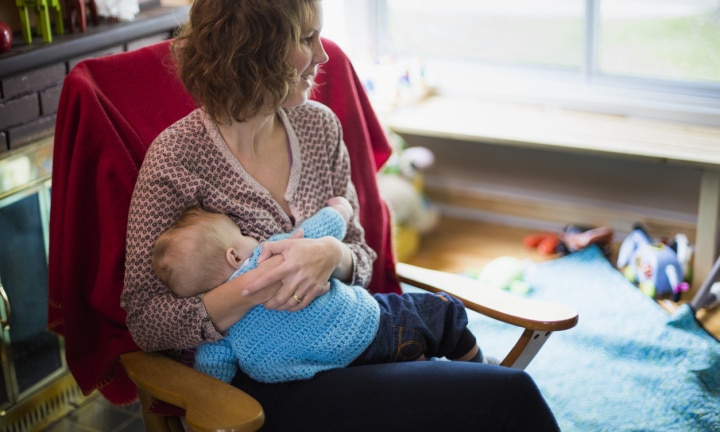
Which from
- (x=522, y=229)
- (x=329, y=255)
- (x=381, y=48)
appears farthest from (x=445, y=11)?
(x=329, y=255)

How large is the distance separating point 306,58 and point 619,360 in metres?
1.54

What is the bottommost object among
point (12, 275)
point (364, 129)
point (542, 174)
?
point (542, 174)

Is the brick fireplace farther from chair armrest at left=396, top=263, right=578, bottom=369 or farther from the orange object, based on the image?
the orange object

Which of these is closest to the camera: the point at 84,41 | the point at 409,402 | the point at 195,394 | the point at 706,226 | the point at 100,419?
the point at 195,394

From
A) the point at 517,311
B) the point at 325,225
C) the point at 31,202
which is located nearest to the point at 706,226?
the point at 517,311

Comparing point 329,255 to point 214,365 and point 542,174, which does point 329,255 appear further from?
point 542,174

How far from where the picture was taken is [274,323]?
5.36ft

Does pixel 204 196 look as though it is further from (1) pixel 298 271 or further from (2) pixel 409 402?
(2) pixel 409 402

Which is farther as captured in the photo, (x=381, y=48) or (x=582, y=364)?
(x=381, y=48)

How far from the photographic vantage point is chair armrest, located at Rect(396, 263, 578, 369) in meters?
1.73

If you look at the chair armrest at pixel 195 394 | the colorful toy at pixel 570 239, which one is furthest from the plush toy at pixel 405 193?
the chair armrest at pixel 195 394

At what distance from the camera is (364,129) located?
2.10m

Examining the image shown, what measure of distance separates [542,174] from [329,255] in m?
2.11

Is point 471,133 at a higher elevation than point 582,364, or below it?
Answer: higher
